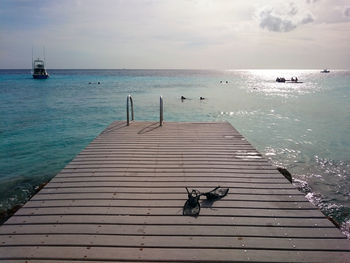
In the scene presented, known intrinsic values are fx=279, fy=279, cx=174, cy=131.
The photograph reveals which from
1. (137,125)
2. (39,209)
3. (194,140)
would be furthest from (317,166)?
(39,209)

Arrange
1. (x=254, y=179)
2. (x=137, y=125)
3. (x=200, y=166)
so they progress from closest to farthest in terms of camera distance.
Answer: (x=254, y=179), (x=200, y=166), (x=137, y=125)

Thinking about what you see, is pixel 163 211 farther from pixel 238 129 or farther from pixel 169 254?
pixel 238 129

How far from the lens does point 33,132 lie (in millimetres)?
16281

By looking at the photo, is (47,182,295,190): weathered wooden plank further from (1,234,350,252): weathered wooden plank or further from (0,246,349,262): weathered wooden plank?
(0,246,349,262): weathered wooden plank

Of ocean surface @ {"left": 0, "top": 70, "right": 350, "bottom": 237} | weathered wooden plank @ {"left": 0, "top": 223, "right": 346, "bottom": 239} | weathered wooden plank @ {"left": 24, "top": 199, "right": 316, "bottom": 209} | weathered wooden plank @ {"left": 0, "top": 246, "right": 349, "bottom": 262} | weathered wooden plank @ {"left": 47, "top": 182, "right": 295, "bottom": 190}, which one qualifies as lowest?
ocean surface @ {"left": 0, "top": 70, "right": 350, "bottom": 237}

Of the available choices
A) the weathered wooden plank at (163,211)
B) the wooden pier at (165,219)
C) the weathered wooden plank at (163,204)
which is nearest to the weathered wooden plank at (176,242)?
the wooden pier at (165,219)

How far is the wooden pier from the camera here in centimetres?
303

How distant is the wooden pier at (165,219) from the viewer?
119 inches

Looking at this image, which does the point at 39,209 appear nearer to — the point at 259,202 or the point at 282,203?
the point at 259,202

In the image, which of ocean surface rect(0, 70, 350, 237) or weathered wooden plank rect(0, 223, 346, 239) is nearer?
weathered wooden plank rect(0, 223, 346, 239)

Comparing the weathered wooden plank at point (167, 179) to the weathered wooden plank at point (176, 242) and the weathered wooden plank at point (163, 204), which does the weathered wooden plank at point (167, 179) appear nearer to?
the weathered wooden plank at point (163, 204)

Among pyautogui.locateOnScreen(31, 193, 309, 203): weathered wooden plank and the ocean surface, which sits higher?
pyautogui.locateOnScreen(31, 193, 309, 203): weathered wooden plank

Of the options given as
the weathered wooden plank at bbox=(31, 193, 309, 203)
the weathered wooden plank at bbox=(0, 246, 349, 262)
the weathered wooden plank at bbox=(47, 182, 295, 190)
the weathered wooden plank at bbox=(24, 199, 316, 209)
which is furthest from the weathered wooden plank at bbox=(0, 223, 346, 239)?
the weathered wooden plank at bbox=(47, 182, 295, 190)

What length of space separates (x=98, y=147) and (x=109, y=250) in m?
4.46
